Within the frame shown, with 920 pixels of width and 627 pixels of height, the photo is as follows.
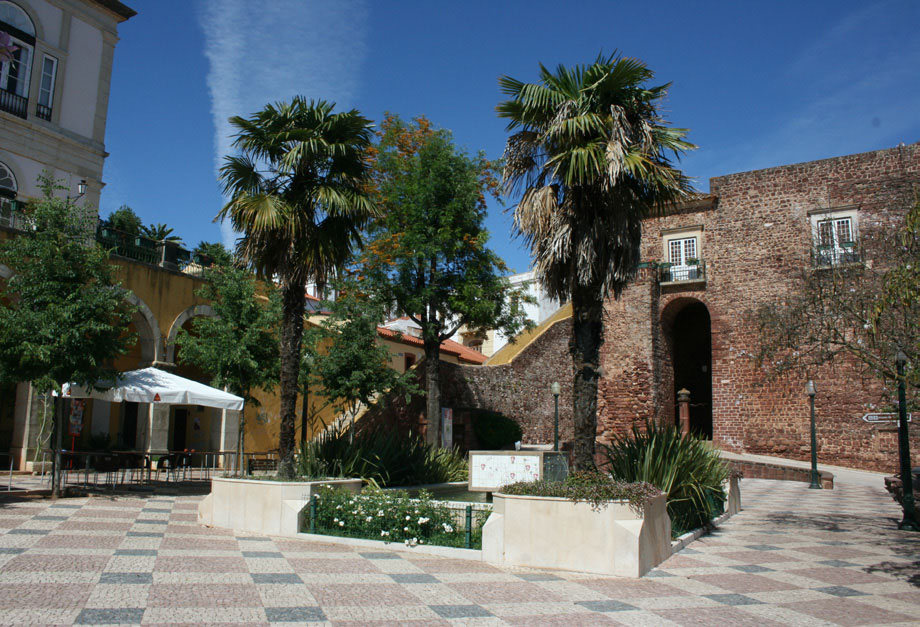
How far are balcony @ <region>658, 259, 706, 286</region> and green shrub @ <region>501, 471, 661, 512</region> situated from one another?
67.8ft

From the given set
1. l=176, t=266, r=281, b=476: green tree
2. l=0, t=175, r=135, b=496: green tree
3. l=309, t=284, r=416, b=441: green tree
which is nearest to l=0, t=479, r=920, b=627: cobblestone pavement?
l=0, t=175, r=135, b=496: green tree

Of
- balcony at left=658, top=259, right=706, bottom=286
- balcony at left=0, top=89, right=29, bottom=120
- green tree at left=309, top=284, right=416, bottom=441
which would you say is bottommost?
green tree at left=309, top=284, right=416, bottom=441

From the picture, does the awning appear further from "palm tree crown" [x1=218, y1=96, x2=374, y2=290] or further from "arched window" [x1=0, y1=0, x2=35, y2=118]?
"arched window" [x1=0, y1=0, x2=35, y2=118]

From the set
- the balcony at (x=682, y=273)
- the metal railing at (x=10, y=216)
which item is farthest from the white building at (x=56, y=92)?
the balcony at (x=682, y=273)

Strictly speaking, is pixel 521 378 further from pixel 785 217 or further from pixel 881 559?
pixel 881 559

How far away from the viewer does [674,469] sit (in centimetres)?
1007

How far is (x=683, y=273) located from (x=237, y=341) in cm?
1901

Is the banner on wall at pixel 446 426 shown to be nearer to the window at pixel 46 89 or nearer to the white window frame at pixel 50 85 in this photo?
the window at pixel 46 89

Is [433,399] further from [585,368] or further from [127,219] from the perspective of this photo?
[127,219]

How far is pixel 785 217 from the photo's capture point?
26422 mm

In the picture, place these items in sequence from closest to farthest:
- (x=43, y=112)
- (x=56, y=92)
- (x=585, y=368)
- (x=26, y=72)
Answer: (x=585, y=368) → (x=26, y=72) → (x=43, y=112) → (x=56, y=92)

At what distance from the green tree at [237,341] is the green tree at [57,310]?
10.5 feet

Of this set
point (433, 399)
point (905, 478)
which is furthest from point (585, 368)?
point (433, 399)

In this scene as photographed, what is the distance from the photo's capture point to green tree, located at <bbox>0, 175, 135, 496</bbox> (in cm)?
1246
